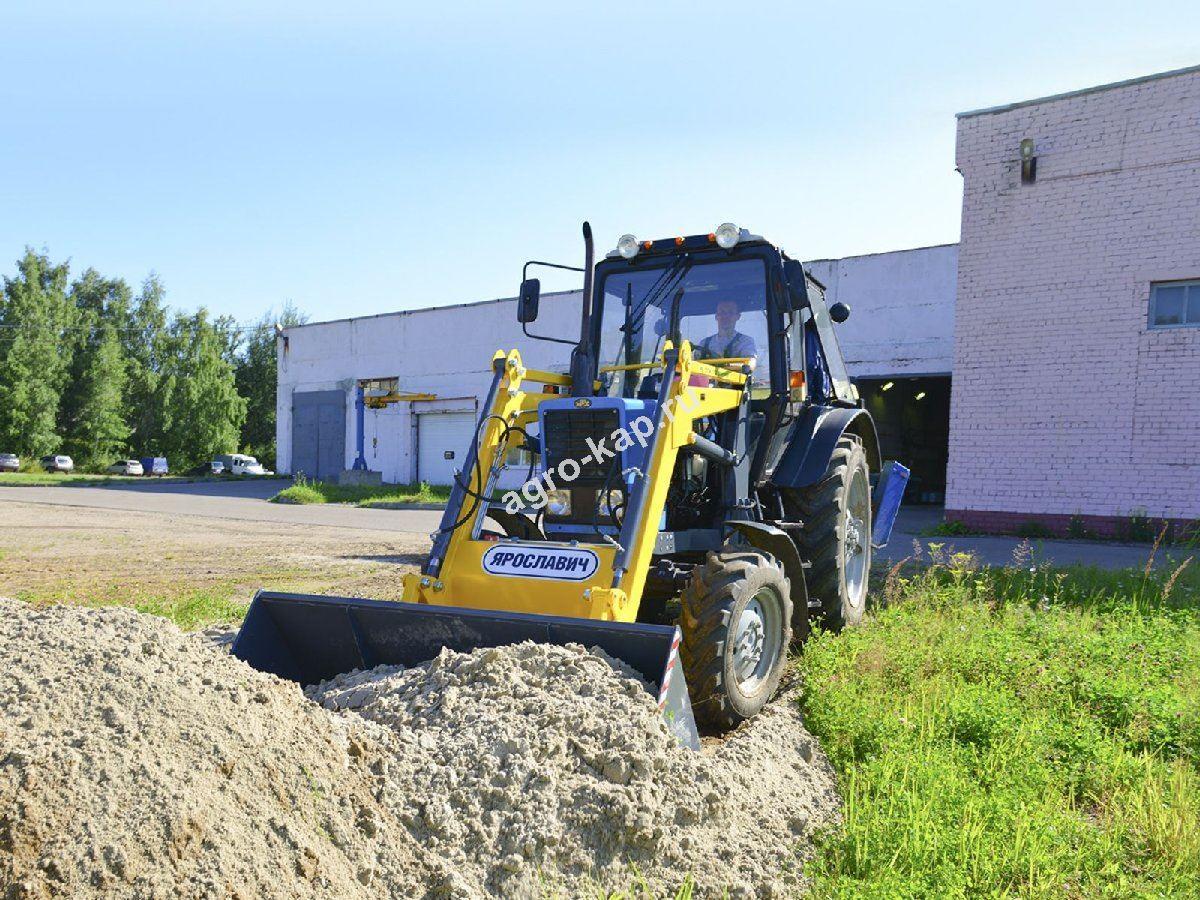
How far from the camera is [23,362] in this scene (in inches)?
1873

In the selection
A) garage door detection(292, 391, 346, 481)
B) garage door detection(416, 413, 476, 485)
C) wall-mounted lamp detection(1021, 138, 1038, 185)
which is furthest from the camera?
garage door detection(292, 391, 346, 481)

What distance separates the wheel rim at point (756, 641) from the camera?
4.52m

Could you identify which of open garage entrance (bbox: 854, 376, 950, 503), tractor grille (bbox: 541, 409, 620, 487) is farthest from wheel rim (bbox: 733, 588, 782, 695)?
open garage entrance (bbox: 854, 376, 950, 503)

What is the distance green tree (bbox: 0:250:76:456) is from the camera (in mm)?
46906

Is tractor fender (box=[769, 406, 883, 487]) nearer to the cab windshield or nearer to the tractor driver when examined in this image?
the cab windshield

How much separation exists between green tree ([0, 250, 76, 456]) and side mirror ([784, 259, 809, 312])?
50596 millimetres

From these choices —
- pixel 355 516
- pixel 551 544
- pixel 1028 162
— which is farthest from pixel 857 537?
pixel 355 516

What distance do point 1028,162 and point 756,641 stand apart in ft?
38.8

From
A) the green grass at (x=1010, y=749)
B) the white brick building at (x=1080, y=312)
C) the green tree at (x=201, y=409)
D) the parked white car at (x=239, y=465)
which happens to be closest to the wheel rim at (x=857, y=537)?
the green grass at (x=1010, y=749)

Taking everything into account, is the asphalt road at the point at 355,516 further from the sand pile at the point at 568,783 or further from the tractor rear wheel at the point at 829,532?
the sand pile at the point at 568,783

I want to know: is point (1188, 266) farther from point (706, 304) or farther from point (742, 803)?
point (742, 803)

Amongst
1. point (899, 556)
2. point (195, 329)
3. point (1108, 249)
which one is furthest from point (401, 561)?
point (195, 329)

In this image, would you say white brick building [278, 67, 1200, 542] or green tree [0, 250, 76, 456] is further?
green tree [0, 250, 76, 456]

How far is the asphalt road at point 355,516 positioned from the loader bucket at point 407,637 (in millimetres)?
6007
